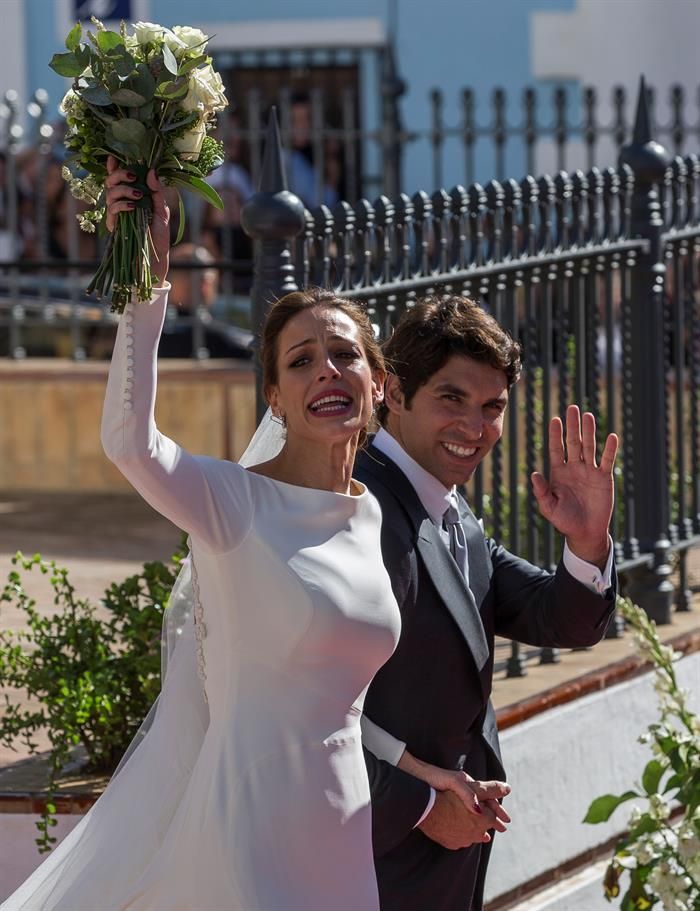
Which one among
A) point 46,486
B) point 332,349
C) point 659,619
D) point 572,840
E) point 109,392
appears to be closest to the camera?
point 109,392

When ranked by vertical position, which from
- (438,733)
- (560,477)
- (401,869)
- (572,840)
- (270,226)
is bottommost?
(572,840)

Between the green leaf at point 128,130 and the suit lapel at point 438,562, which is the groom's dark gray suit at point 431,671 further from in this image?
the green leaf at point 128,130

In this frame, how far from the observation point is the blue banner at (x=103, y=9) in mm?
14414

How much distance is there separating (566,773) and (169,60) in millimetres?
3114

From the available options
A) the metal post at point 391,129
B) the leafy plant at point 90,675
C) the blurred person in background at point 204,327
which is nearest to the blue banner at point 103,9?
the metal post at point 391,129

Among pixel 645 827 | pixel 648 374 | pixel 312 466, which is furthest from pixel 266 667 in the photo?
pixel 648 374

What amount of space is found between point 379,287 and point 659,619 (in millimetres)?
2044

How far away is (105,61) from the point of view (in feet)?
9.97

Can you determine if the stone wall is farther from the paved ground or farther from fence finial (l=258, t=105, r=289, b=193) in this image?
fence finial (l=258, t=105, r=289, b=193)

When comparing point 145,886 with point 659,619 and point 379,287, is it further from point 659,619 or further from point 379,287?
point 659,619

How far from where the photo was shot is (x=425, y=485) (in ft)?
11.5

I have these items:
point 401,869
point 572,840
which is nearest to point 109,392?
point 401,869

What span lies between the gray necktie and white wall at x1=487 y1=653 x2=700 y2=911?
1.79m

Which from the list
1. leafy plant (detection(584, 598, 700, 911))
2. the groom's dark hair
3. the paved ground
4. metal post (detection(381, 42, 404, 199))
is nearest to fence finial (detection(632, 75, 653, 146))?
the paved ground
